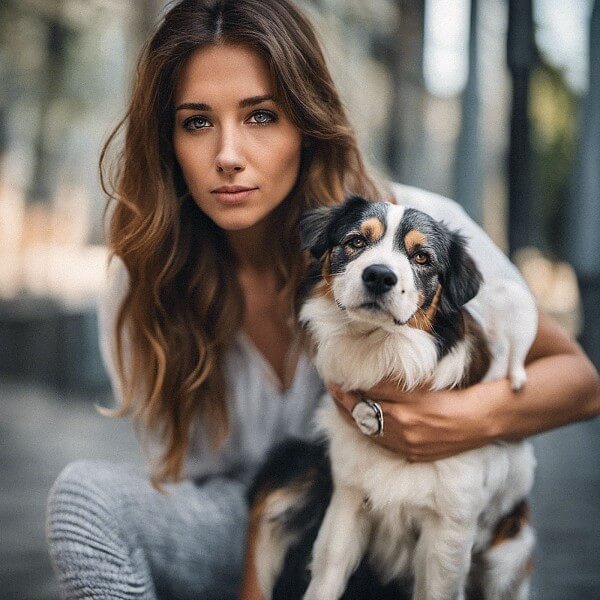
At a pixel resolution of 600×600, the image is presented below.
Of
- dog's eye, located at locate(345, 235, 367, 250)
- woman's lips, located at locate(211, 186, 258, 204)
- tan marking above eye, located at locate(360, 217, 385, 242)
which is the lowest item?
dog's eye, located at locate(345, 235, 367, 250)

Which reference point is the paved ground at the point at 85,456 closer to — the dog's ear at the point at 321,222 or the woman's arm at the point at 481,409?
the woman's arm at the point at 481,409

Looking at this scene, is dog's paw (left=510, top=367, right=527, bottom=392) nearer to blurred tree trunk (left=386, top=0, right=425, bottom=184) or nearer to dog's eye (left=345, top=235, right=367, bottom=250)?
dog's eye (left=345, top=235, right=367, bottom=250)

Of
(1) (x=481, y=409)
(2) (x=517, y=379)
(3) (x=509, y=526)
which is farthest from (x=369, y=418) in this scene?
(3) (x=509, y=526)

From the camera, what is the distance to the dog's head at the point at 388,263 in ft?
5.24

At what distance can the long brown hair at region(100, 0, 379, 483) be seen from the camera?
1.86 meters

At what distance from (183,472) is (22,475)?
1.75 m

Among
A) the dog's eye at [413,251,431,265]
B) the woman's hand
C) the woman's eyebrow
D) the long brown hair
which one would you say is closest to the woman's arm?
the woman's hand

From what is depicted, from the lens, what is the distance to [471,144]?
6652 millimetres

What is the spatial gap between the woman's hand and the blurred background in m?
1.40

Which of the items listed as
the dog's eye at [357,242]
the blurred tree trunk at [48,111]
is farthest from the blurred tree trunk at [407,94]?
the dog's eye at [357,242]

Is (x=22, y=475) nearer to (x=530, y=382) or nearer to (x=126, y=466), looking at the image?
(x=126, y=466)

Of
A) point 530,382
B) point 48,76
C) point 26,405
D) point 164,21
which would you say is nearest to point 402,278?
point 530,382

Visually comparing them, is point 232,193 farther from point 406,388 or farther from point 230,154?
point 406,388

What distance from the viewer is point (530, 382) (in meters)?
1.85
